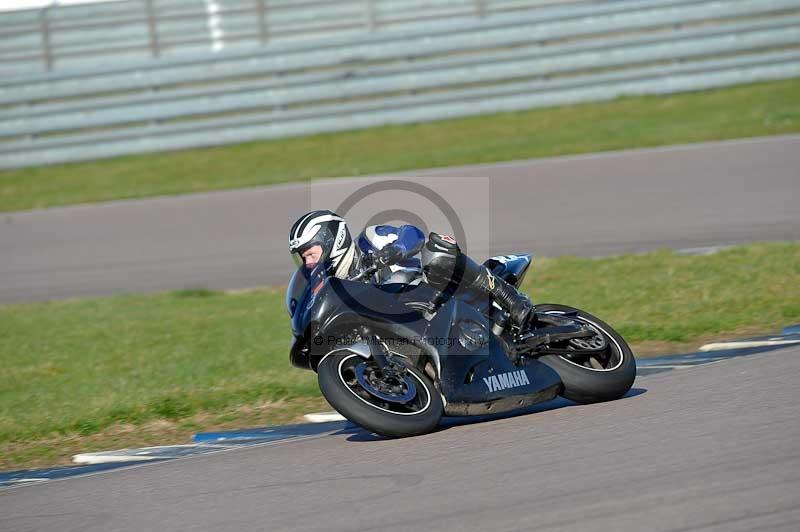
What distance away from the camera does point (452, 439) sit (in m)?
5.04

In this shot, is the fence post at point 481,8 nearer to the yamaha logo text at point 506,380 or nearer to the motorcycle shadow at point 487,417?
the motorcycle shadow at point 487,417

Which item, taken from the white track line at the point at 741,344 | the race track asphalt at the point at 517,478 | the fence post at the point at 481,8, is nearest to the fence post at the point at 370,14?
the fence post at the point at 481,8

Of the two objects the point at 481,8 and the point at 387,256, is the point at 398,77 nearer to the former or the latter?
the point at 481,8

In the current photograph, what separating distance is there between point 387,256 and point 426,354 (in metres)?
0.53

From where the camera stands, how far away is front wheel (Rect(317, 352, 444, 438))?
16.0 feet

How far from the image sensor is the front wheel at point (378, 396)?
488cm

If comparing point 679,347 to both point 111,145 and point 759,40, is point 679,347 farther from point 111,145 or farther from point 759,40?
point 111,145

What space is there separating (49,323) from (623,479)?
22.8 feet

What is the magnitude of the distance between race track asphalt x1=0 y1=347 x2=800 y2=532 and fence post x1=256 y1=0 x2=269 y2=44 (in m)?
13.3

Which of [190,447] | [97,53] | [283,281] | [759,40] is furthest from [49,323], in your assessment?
[759,40]

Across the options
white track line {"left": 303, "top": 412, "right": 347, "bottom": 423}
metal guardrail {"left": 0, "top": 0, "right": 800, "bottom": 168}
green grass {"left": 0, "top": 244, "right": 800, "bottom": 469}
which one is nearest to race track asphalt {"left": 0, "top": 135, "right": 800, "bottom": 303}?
green grass {"left": 0, "top": 244, "right": 800, "bottom": 469}

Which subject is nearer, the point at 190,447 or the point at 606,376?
the point at 606,376

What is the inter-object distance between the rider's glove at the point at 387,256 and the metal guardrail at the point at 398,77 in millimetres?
10575

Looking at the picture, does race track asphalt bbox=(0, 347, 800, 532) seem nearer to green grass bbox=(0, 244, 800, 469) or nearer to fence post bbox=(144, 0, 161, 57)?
green grass bbox=(0, 244, 800, 469)
